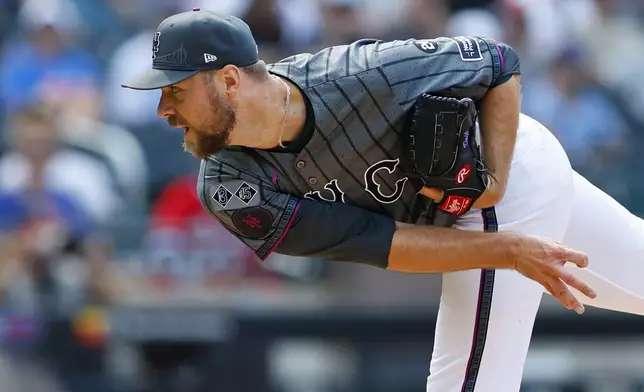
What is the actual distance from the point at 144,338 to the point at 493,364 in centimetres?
294

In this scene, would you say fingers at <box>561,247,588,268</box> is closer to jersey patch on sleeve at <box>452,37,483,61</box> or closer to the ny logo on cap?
jersey patch on sleeve at <box>452,37,483,61</box>

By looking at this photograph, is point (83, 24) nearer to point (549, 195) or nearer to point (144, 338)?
point (144, 338)

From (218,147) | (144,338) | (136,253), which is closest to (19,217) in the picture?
(136,253)

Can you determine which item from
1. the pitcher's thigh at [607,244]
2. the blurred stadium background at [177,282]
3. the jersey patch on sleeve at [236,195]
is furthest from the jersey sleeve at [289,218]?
the blurred stadium background at [177,282]

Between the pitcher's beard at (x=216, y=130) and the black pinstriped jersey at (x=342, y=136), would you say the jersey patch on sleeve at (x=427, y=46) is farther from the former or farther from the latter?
the pitcher's beard at (x=216, y=130)

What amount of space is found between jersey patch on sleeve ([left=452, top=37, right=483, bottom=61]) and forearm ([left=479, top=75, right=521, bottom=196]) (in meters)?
0.11

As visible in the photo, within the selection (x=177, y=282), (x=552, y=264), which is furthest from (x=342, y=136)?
(x=177, y=282)

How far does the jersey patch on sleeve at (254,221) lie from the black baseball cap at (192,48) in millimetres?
444

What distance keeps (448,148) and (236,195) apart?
0.64m

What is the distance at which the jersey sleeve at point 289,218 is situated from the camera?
3504 mm

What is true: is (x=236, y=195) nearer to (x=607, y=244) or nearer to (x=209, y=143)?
(x=209, y=143)

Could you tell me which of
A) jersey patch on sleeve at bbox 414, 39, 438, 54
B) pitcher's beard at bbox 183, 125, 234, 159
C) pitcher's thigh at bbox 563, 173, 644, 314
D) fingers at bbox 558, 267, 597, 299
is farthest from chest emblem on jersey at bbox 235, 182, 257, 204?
pitcher's thigh at bbox 563, 173, 644, 314

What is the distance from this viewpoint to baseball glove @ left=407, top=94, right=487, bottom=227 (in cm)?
347

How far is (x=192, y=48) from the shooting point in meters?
3.28
